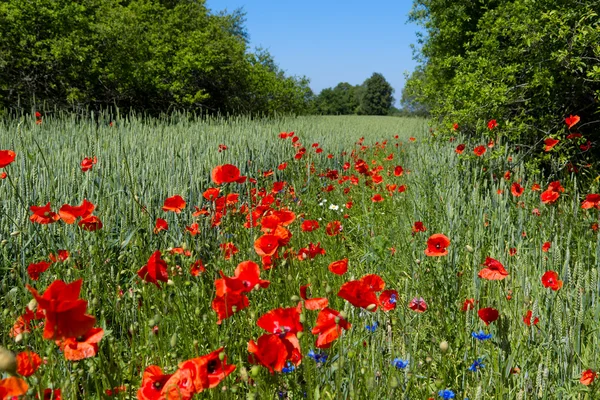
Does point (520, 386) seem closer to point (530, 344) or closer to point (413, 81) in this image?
point (530, 344)

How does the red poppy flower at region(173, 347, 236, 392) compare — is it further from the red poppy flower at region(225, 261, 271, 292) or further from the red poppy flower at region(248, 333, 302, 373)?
the red poppy flower at region(225, 261, 271, 292)

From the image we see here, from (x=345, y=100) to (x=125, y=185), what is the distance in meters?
70.8

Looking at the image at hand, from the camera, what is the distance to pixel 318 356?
1271 millimetres

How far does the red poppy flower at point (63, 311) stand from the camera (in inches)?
30.4

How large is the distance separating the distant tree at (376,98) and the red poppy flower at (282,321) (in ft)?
242

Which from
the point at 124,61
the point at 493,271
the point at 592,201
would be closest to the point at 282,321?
the point at 493,271

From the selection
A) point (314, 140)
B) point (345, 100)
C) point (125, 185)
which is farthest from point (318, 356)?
point (345, 100)

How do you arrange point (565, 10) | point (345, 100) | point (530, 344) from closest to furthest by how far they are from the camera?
point (530, 344) < point (565, 10) < point (345, 100)

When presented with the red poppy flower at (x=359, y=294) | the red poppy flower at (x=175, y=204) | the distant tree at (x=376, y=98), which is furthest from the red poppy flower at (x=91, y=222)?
the distant tree at (x=376, y=98)

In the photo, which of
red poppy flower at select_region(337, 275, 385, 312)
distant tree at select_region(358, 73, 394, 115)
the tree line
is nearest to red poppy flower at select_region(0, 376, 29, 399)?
red poppy flower at select_region(337, 275, 385, 312)

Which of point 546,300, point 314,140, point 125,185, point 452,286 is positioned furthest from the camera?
point 314,140

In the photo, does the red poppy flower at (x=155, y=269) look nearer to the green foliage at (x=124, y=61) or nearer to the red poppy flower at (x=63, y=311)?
the red poppy flower at (x=63, y=311)

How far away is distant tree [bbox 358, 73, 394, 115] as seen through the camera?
242ft

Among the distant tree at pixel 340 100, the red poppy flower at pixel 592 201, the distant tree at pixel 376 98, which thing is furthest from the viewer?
the distant tree at pixel 376 98
